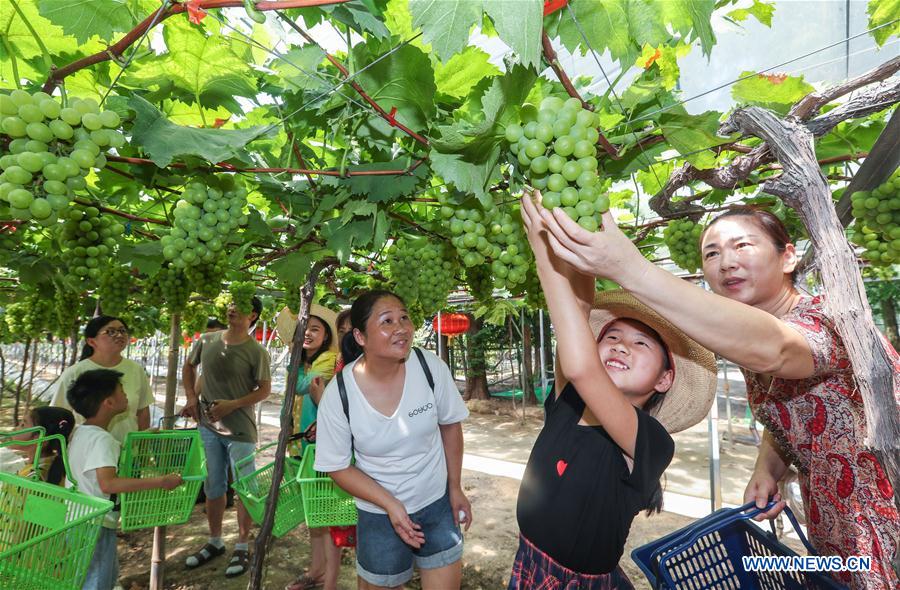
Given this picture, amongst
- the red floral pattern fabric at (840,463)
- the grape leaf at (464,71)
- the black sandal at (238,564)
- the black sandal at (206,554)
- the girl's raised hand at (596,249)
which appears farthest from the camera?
the black sandal at (206,554)

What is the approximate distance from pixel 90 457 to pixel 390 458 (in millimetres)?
1716

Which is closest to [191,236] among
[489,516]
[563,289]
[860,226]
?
[563,289]

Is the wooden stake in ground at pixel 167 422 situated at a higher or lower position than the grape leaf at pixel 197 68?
lower

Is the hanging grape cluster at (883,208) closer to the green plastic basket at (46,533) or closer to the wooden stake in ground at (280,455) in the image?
the wooden stake in ground at (280,455)

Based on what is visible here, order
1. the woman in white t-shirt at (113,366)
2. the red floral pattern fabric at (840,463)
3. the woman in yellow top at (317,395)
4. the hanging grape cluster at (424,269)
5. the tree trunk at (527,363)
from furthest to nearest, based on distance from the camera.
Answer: the tree trunk at (527,363), the woman in white t-shirt at (113,366), the woman in yellow top at (317,395), the hanging grape cluster at (424,269), the red floral pattern fabric at (840,463)

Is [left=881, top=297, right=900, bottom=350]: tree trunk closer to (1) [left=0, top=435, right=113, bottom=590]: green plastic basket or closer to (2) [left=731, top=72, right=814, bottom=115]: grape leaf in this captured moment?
(2) [left=731, top=72, right=814, bottom=115]: grape leaf

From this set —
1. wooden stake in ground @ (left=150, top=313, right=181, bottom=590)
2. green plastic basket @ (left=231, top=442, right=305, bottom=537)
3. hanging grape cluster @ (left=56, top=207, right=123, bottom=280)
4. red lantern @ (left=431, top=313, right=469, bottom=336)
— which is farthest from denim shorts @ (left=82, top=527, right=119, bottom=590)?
red lantern @ (left=431, top=313, right=469, bottom=336)

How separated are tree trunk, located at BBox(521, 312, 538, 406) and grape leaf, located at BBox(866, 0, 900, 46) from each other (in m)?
10.1

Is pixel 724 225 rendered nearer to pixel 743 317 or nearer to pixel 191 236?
pixel 743 317

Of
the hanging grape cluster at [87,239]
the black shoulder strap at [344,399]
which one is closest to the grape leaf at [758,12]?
the black shoulder strap at [344,399]

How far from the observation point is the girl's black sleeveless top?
5.12ft

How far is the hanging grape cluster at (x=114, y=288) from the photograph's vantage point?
3.52 meters

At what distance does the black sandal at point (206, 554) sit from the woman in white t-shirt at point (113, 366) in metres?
1.16

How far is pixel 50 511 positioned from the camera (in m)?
2.21
